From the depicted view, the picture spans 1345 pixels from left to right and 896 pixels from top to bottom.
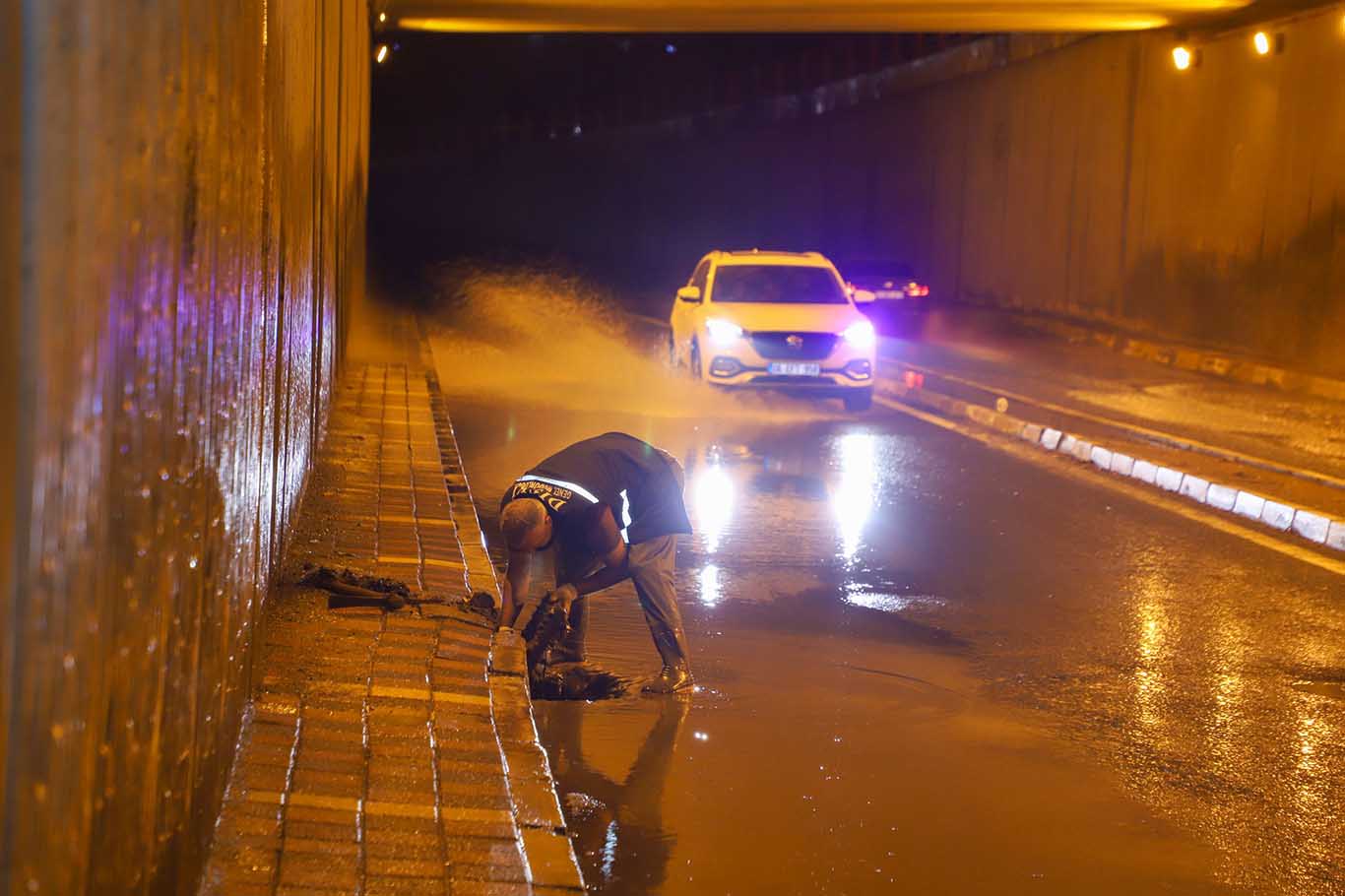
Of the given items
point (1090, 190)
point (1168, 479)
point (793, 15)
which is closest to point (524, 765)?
point (1168, 479)

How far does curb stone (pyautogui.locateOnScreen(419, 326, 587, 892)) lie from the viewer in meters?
3.96

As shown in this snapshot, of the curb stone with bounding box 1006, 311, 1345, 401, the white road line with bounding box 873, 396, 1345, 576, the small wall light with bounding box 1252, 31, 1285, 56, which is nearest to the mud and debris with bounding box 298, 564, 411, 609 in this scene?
the white road line with bounding box 873, 396, 1345, 576

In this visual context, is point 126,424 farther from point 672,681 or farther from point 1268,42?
point 1268,42

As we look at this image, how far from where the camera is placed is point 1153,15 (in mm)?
22422

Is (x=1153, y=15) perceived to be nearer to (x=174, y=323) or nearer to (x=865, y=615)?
(x=865, y=615)

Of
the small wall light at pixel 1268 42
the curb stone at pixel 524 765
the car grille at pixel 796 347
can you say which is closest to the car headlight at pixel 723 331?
the car grille at pixel 796 347

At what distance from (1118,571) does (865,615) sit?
1997 millimetres

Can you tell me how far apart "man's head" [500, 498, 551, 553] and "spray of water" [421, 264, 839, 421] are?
993 cm

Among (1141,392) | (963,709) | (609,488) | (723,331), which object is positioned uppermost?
(723,331)

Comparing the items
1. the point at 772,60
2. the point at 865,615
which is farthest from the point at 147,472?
the point at 772,60

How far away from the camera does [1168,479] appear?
1235cm

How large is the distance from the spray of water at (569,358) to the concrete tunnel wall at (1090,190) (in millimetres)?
6333

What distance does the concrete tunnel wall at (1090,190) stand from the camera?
68.7ft

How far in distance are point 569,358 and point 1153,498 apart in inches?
466
